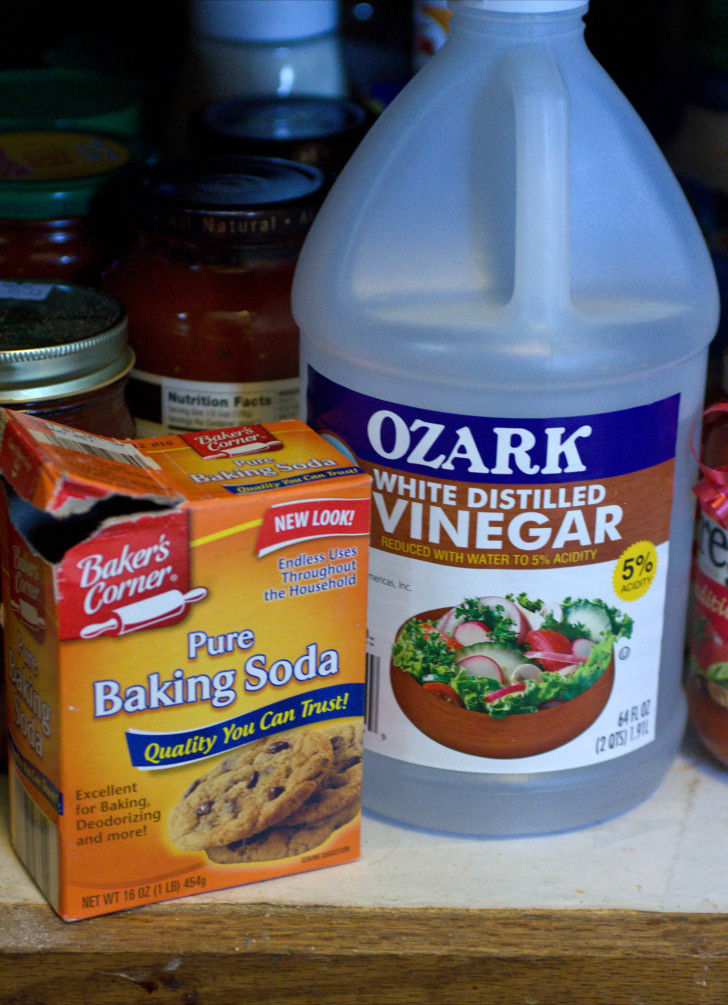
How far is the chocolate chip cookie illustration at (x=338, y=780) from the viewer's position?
758 mm

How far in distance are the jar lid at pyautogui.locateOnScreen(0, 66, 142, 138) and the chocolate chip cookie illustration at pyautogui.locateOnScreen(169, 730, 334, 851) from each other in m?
0.59

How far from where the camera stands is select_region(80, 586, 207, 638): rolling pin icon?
656 mm

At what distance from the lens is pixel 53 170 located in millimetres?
988

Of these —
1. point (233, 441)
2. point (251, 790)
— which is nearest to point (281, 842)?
point (251, 790)

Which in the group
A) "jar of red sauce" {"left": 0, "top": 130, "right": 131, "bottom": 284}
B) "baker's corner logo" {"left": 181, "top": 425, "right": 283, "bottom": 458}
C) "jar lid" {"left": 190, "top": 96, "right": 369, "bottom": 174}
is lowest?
"baker's corner logo" {"left": 181, "top": 425, "right": 283, "bottom": 458}

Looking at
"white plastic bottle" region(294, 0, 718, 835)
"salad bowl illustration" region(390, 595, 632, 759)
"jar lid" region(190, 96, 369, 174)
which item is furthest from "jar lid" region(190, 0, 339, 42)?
"salad bowl illustration" region(390, 595, 632, 759)

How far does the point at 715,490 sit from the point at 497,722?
0.21 m

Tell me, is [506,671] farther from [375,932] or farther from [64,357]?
[64,357]

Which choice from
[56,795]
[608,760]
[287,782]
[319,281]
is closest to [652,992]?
[608,760]

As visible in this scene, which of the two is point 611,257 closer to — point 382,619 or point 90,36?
point 382,619

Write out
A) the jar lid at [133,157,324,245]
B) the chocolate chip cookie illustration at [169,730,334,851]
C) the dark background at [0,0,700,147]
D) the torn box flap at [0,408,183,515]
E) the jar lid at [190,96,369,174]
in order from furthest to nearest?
1. the dark background at [0,0,700,147]
2. the jar lid at [190,96,369,174]
3. the jar lid at [133,157,324,245]
4. the chocolate chip cookie illustration at [169,730,334,851]
5. the torn box flap at [0,408,183,515]

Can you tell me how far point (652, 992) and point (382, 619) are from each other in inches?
10.8

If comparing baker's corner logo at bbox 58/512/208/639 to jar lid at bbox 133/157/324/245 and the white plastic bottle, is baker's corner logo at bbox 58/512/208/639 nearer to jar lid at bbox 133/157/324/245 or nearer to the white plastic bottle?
the white plastic bottle

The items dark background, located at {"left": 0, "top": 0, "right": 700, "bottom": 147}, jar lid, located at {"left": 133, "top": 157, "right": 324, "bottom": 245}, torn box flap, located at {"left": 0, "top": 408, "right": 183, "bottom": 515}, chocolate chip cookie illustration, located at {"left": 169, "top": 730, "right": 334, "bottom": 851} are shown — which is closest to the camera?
torn box flap, located at {"left": 0, "top": 408, "right": 183, "bottom": 515}
